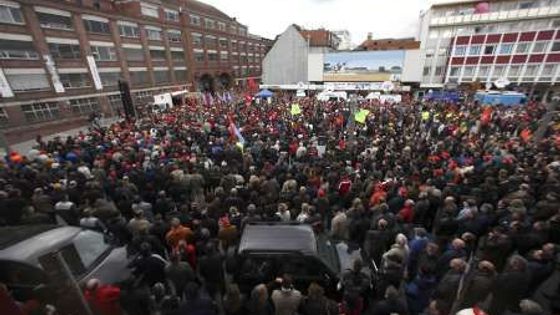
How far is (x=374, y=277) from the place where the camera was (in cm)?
530

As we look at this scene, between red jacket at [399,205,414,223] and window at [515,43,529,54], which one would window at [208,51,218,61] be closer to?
window at [515,43,529,54]

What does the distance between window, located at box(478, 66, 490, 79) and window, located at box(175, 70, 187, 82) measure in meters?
44.1

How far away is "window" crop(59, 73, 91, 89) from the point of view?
1032 inches

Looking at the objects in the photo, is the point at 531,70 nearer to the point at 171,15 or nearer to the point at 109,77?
the point at 171,15

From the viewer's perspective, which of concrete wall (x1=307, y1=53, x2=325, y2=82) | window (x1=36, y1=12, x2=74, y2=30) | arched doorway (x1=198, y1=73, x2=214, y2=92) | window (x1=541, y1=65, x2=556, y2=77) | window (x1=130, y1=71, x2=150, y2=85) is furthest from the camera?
arched doorway (x1=198, y1=73, x2=214, y2=92)

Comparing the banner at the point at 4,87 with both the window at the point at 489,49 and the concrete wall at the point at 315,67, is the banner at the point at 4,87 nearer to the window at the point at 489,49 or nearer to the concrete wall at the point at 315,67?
the concrete wall at the point at 315,67

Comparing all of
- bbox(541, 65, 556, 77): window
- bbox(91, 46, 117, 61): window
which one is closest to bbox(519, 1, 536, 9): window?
bbox(541, 65, 556, 77): window

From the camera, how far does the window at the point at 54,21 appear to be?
24.4 meters

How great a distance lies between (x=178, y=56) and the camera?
42.0 metres

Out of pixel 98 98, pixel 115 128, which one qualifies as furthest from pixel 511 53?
pixel 98 98

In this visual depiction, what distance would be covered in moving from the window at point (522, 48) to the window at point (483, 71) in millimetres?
3637

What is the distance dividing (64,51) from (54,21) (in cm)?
267

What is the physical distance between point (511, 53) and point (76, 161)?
4927 centimetres

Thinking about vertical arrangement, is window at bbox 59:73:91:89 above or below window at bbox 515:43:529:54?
below
